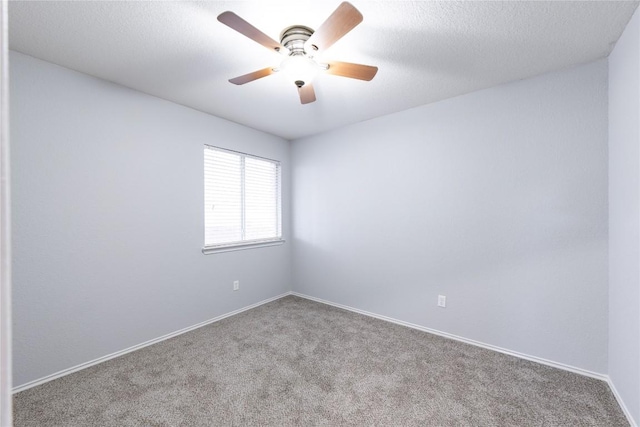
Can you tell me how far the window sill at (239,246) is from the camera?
3.09m

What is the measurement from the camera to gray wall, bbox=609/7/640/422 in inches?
62.5

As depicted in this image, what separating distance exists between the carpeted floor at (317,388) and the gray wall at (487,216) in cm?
39

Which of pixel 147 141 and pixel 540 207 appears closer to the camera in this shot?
pixel 540 207

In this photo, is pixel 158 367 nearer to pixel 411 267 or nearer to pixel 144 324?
pixel 144 324

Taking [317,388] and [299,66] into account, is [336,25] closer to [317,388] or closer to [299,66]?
[299,66]

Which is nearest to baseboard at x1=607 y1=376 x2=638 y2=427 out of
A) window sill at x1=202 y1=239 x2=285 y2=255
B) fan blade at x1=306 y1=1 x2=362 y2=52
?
fan blade at x1=306 y1=1 x2=362 y2=52

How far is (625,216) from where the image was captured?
173 cm

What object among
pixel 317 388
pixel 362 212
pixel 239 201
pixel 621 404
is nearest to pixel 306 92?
pixel 362 212

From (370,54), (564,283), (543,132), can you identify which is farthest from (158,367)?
(543,132)

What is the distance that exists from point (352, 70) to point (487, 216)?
1771mm

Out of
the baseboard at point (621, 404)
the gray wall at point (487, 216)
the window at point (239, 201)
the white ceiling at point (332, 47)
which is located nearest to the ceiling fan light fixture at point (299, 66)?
the white ceiling at point (332, 47)

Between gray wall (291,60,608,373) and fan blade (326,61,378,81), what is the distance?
133cm

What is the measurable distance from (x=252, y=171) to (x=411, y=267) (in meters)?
2.30

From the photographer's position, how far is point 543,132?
223 cm
